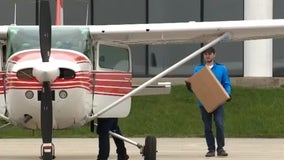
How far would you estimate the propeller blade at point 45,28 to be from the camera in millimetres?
9852

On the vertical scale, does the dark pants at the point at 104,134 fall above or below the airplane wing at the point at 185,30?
below

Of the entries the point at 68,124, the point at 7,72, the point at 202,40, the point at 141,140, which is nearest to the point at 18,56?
the point at 7,72

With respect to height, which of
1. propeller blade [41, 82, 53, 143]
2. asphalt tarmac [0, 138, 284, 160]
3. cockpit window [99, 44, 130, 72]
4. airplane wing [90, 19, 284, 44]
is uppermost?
airplane wing [90, 19, 284, 44]

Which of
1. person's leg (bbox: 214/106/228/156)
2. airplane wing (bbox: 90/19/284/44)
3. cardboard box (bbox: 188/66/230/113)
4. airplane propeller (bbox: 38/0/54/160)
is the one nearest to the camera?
airplane propeller (bbox: 38/0/54/160)

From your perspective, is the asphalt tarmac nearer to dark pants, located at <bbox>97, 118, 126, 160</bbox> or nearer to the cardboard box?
the cardboard box

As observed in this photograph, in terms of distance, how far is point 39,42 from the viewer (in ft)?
Result: 34.7

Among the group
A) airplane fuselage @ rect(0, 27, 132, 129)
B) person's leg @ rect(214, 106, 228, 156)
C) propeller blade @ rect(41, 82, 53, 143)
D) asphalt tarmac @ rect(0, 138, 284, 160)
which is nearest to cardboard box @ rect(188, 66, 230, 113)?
person's leg @ rect(214, 106, 228, 156)

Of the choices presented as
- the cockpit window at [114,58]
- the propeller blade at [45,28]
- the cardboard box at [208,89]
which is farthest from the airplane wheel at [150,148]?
the propeller blade at [45,28]

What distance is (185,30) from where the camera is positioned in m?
11.7

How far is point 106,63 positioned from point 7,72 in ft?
5.13

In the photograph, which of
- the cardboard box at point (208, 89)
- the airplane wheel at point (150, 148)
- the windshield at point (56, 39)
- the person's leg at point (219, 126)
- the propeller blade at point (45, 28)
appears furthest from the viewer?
the person's leg at point (219, 126)

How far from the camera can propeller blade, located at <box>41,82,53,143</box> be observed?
31.9ft

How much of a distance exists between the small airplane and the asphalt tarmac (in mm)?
1890

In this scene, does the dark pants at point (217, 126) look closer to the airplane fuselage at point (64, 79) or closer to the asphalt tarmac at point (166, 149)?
the asphalt tarmac at point (166, 149)
